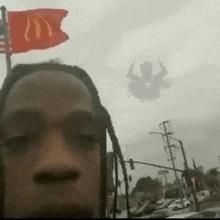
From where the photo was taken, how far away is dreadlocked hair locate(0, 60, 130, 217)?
1.06 m

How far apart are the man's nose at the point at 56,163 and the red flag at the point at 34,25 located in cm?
449

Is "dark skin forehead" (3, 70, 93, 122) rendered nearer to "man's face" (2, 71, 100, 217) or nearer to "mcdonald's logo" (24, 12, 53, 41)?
"man's face" (2, 71, 100, 217)

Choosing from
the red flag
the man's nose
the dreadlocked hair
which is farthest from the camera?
the red flag

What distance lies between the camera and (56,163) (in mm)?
812

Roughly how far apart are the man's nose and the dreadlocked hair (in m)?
0.26

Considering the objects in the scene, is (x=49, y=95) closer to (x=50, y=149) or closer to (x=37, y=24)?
(x=50, y=149)

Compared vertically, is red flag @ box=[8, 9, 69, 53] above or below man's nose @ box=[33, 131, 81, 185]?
above

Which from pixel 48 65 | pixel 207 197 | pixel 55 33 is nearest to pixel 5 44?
pixel 55 33

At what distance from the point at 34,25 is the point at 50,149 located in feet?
16.2

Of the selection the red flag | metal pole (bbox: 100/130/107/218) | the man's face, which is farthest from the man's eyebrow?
the red flag

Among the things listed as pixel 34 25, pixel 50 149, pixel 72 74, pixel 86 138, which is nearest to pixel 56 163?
pixel 50 149

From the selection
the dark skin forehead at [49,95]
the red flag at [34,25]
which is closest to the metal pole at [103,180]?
the dark skin forehead at [49,95]

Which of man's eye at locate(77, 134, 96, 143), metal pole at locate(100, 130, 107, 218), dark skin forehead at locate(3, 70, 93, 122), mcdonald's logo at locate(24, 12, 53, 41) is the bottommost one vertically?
metal pole at locate(100, 130, 107, 218)

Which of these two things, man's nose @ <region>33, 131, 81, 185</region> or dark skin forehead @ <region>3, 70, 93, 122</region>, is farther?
dark skin forehead @ <region>3, 70, 93, 122</region>
